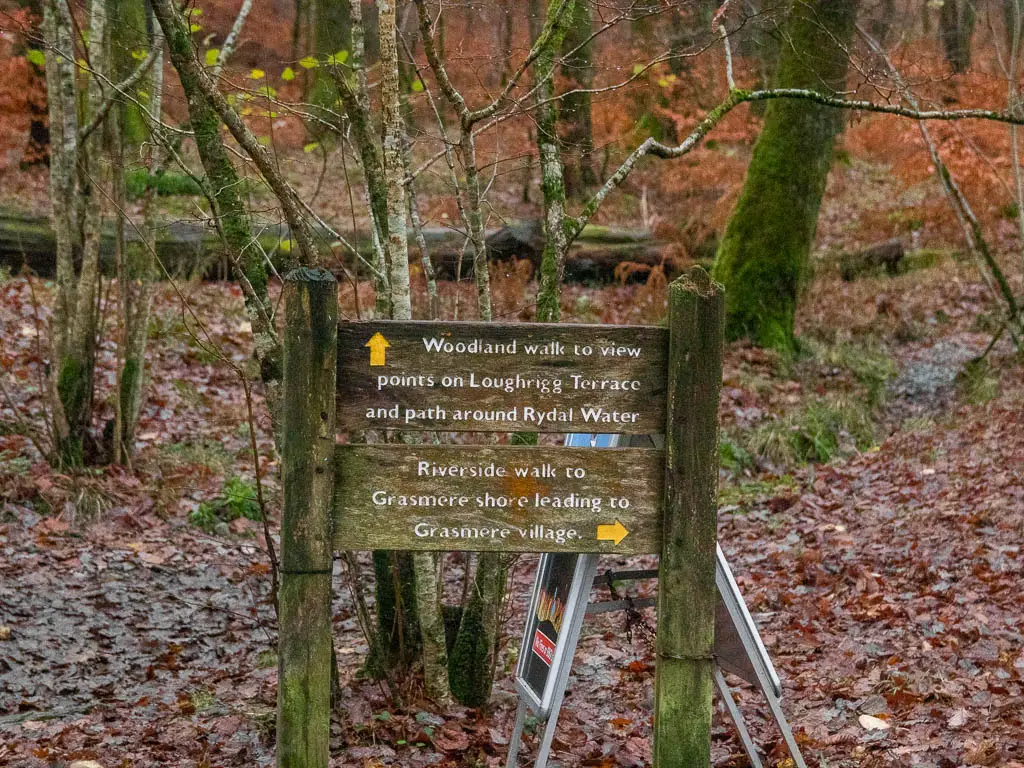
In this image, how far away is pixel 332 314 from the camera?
10.4ft

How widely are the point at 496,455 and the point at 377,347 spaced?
520 millimetres

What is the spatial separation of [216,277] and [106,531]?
6.53 metres

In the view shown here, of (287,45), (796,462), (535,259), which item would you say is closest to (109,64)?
(796,462)

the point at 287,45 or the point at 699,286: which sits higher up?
the point at 287,45

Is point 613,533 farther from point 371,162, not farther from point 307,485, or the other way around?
point 371,162

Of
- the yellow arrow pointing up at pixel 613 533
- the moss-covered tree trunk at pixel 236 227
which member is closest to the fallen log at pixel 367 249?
the moss-covered tree trunk at pixel 236 227

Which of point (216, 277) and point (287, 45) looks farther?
point (287, 45)

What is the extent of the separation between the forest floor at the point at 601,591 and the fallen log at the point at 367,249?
74cm

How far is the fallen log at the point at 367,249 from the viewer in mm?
11922

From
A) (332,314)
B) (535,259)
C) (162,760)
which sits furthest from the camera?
(535,259)

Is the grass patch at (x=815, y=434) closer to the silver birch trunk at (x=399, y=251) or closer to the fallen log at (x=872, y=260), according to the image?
the silver birch trunk at (x=399, y=251)

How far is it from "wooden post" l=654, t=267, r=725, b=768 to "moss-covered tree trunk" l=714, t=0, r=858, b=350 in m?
8.71

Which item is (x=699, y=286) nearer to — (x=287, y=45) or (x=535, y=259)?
(x=535, y=259)

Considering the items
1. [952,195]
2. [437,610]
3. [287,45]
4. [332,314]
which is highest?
[287,45]
